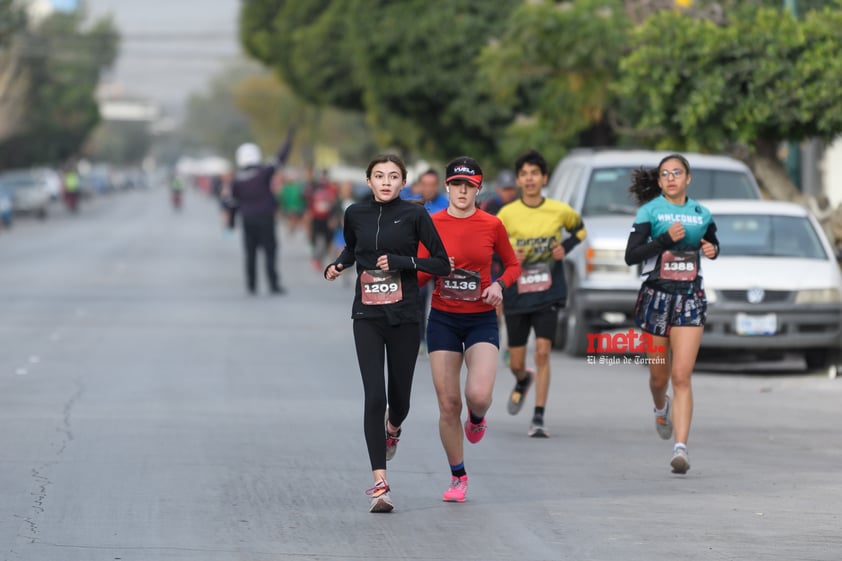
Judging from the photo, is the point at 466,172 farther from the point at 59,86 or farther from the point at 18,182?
the point at 59,86

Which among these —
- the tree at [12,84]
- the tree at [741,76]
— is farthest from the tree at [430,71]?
the tree at [12,84]

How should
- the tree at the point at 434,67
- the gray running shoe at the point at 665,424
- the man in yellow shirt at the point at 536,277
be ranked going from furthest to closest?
the tree at the point at 434,67 → the man in yellow shirt at the point at 536,277 → the gray running shoe at the point at 665,424

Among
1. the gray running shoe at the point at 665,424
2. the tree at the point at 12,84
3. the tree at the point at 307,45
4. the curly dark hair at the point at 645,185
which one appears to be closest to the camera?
the curly dark hair at the point at 645,185

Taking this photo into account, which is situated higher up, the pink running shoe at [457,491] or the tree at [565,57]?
the tree at [565,57]

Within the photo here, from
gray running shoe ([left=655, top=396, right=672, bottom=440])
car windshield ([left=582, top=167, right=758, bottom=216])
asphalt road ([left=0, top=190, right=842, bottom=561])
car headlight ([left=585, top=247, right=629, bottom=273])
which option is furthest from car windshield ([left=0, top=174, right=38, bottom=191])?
gray running shoe ([left=655, top=396, right=672, bottom=440])

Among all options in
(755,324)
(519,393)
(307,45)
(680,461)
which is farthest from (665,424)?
(307,45)

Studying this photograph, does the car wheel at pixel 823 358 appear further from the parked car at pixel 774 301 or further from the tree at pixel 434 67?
the tree at pixel 434 67

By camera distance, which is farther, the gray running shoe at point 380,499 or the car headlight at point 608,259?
the car headlight at point 608,259

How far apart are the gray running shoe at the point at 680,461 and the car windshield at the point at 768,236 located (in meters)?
6.50

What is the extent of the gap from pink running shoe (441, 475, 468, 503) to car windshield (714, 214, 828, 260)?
7783 mm

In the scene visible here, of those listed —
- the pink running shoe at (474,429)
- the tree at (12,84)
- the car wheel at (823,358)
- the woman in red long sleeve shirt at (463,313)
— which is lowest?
the tree at (12,84)

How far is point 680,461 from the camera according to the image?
32.5ft

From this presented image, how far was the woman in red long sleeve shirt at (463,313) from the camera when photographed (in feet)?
29.7

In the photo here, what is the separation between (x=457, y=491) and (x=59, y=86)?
8774cm
